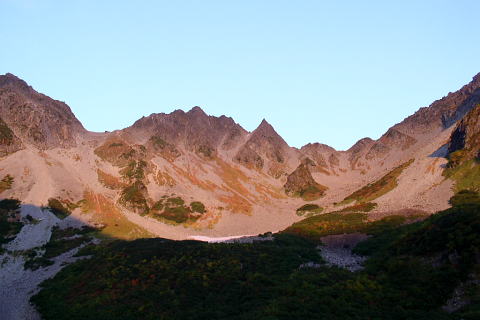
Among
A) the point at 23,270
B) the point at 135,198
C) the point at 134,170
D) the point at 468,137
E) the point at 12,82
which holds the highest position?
the point at 12,82

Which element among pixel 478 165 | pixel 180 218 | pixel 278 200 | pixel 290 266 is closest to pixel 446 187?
pixel 478 165

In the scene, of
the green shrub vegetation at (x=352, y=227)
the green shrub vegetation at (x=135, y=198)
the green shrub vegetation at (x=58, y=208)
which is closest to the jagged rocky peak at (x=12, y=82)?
the green shrub vegetation at (x=135, y=198)

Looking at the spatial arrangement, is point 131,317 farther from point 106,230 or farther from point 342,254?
point 106,230

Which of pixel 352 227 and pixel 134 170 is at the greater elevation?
pixel 134 170

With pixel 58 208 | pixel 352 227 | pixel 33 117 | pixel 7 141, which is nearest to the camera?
pixel 352 227

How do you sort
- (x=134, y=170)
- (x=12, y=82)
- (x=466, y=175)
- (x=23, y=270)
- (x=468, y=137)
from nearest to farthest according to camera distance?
(x=23, y=270) → (x=466, y=175) → (x=468, y=137) → (x=134, y=170) → (x=12, y=82)

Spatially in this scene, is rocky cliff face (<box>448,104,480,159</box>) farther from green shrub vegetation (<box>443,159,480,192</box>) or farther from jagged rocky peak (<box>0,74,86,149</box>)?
jagged rocky peak (<box>0,74,86,149</box>)

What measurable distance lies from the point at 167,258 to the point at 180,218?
79.4 m

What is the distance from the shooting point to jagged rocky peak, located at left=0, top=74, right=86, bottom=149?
152750 millimetres

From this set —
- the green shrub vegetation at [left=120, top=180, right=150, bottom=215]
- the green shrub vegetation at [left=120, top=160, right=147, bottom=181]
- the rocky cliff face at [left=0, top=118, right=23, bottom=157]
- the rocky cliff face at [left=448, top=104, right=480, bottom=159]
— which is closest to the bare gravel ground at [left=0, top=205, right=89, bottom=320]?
the green shrub vegetation at [left=120, top=180, right=150, bottom=215]

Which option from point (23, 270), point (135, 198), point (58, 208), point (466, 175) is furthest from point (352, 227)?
point (135, 198)

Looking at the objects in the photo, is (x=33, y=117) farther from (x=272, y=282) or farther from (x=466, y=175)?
(x=466, y=175)

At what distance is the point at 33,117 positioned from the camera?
526ft

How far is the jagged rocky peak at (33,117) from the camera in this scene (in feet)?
501
